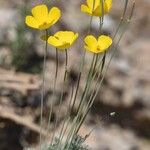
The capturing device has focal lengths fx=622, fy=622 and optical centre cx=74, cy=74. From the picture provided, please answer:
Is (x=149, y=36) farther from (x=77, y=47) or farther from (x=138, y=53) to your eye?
(x=77, y=47)

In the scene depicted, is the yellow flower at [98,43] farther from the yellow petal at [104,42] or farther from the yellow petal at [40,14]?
the yellow petal at [40,14]

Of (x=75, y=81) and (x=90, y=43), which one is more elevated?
(x=90, y=43)

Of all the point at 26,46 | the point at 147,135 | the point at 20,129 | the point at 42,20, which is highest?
the point at 42,20

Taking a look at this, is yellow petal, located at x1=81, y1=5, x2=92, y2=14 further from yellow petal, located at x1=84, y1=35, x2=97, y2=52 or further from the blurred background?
the blurred background

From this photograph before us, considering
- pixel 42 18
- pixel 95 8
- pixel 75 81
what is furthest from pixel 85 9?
pixel 75 81

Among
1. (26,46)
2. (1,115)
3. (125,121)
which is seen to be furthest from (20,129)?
(125,121)

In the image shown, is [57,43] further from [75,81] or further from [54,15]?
[75,81]

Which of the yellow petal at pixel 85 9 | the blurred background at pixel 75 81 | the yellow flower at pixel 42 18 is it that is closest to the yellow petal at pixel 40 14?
the yellow flower at pixel 42 18
